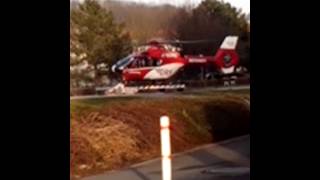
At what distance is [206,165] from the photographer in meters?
8.75

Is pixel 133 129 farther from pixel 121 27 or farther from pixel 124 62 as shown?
pixel 121 27

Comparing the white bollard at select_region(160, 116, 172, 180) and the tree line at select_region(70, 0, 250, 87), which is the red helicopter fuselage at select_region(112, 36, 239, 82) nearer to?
the tree line at select_region(70, 0, 250, 87)

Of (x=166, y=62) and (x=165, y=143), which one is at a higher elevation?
(x=166, y=62)

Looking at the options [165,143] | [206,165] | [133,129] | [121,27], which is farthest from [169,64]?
[165,143]

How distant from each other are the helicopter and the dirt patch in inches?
11.4

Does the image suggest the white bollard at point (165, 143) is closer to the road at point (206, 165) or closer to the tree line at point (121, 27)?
the road at point (206, 165)

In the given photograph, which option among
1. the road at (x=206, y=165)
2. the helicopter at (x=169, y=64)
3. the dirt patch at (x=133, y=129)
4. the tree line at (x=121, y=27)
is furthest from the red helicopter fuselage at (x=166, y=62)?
the road at (x=206, y=165)

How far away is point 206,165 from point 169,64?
1392 millimetres

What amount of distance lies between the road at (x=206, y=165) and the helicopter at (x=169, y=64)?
2.91 feet
